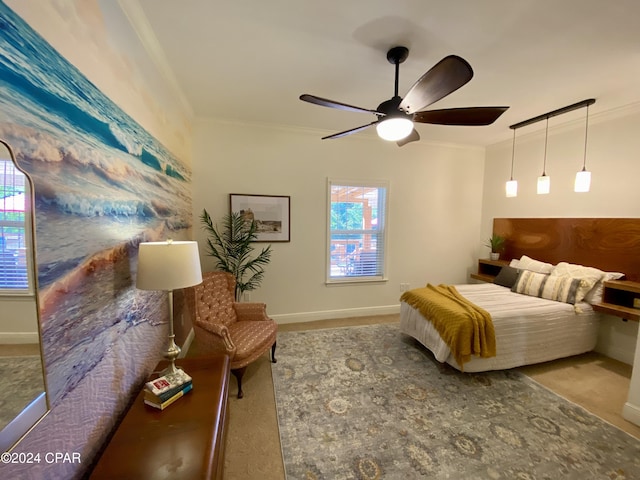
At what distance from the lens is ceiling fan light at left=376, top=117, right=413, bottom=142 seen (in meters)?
1.78

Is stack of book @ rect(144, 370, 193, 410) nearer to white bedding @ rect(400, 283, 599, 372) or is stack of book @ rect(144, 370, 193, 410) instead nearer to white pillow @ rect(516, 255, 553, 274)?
white bedding @ rect(400, 283, 599, 372)

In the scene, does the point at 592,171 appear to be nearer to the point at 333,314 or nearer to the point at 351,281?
the point at 351,281

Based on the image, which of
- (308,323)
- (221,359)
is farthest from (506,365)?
(221,359)

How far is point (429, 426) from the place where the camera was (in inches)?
73.0

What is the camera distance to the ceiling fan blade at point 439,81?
1241 millimetres

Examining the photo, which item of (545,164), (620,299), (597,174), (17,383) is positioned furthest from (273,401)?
(545,164)

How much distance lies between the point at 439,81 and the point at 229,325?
8.62 ft

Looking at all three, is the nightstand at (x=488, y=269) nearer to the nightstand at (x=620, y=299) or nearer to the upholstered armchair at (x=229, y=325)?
the nightstand at (x=620, y=299)

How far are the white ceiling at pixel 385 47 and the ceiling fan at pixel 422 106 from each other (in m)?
0.31

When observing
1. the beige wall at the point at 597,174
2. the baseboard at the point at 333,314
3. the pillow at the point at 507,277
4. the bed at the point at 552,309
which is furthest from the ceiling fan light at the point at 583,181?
the baseboard at the point at 333,314

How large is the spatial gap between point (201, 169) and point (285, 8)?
2147 mm

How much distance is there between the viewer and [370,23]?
1.63m

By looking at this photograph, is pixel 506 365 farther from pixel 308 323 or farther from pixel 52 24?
pixel 52 24

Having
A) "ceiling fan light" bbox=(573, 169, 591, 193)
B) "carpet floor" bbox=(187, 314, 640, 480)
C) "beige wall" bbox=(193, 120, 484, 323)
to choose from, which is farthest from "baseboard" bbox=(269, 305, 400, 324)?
"ceiling fan light" bbox=(573, 169, 591, 193)
